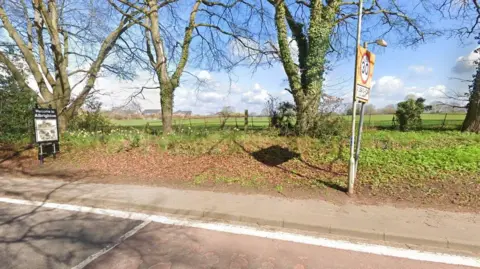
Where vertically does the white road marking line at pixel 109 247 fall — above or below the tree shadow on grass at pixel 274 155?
below

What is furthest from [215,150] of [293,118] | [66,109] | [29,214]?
[66,109]

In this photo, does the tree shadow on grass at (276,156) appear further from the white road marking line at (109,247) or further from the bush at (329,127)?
the white road marking line at (109,247)

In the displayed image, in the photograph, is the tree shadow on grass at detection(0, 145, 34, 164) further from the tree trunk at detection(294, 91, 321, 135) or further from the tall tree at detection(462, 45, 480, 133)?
the tall tree at detection(462, 45, 480, 133)

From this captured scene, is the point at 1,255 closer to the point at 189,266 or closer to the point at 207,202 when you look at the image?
the point at 189,266

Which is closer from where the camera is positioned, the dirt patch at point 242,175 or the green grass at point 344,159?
the dirt patch at point 242,175

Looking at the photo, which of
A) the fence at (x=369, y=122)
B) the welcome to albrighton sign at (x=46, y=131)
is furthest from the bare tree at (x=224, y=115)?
the welcome to albrighton sign at (x=46, y=131)

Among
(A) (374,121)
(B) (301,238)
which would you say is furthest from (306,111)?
(B) (301,238)

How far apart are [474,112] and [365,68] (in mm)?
6048

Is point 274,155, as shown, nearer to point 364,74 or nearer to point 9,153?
point 364,74

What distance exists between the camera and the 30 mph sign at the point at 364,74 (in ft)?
15.9

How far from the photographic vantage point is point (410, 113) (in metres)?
9.54

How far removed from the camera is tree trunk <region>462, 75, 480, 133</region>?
839 cm

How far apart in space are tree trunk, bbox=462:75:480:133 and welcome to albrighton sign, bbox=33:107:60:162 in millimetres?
13434

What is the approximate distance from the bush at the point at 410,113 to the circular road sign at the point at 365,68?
557 centimetres
